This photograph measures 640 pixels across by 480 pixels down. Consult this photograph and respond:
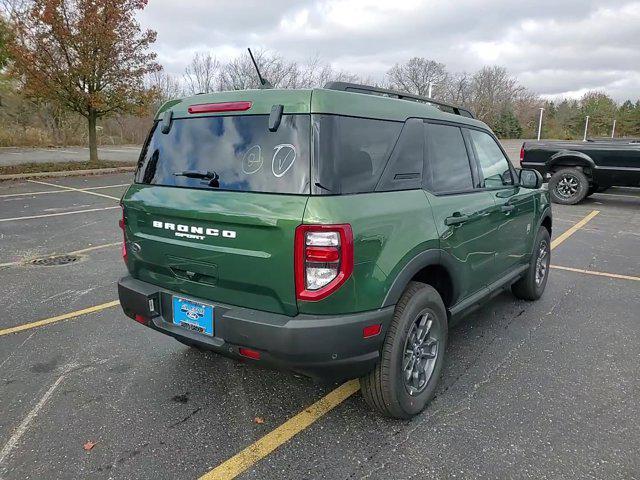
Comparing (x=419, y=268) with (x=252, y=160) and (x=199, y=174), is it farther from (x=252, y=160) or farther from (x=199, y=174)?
(x=199, y=174)

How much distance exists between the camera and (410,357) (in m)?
2.76

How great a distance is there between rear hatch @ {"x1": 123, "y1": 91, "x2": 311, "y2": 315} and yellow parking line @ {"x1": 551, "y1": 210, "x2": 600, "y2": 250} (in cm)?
621

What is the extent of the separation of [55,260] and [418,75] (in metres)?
51.0

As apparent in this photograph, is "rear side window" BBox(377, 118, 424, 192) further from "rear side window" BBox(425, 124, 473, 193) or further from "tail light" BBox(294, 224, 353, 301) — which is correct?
"tail light" BBox(294, 224, 353, 301)

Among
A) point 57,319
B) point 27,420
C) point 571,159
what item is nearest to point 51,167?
point 57,319

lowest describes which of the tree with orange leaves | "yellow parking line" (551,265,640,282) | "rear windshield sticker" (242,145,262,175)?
"yellow parking line" (551,265,640,282)

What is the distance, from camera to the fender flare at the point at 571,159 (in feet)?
35.8

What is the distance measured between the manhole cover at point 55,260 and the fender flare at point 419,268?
4.87m

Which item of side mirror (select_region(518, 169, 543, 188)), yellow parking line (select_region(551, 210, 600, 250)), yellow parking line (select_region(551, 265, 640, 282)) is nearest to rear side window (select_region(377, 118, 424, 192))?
side mirror (select_region(518, 169, 543, 188))

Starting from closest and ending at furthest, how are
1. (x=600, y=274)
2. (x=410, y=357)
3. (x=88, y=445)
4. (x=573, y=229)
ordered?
(x=88, y=445)
(x=410, y=357)
(x=600, y=274)
(x=573, y=229)

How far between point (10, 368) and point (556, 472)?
11.5 feet

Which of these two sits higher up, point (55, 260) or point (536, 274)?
point (536, 274)

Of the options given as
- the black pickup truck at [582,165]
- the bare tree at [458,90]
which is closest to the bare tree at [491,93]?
the bare tree at [458,90]

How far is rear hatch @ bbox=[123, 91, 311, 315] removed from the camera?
7.55 ft
